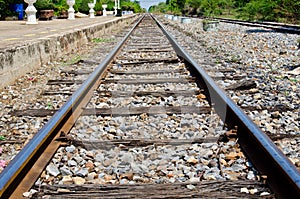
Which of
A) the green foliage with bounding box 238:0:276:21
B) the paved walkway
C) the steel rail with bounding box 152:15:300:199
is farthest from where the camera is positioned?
the green foliage with bounding box 238:0:276:21

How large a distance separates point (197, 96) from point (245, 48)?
558 centimetres

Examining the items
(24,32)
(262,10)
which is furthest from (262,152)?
(262,10)

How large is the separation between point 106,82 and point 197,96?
135cm

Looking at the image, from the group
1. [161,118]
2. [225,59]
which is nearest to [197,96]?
[161,118]

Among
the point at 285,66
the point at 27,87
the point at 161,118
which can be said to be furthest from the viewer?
the point at 285,66

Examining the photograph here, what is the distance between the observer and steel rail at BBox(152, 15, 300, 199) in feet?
7.16

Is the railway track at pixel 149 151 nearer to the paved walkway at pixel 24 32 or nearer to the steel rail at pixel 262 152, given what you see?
the steel rail at pixel 262 152

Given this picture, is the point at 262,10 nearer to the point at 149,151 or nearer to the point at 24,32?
the point at 24,32

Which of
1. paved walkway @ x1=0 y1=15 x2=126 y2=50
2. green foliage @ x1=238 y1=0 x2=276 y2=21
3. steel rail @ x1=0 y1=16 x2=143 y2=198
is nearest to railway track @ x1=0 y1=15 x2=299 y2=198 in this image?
steel rail @ x1=0 y1=16 x2=143 y2=198

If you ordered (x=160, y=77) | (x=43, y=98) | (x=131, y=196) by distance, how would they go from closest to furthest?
(x=131, y=196)
(x=43, y=98)
(x=160, y=77)

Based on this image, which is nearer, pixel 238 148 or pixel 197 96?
pixel 238 148

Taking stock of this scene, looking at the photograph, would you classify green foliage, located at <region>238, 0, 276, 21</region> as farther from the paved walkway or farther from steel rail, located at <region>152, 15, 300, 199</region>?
steel rail, located at <region>152, 15, 300, 199</region>

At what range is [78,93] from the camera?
421 cm

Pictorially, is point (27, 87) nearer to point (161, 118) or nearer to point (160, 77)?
point (160, 77)
